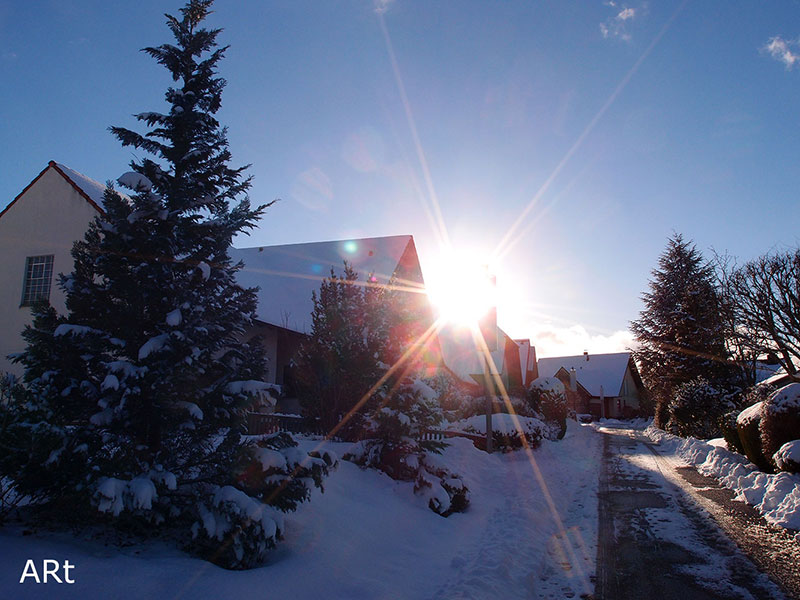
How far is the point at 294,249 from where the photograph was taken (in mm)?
28344

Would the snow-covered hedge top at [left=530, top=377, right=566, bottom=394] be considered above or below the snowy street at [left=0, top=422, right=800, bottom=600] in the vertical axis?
above

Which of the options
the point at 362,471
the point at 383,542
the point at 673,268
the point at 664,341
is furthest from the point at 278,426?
the point at 673,268

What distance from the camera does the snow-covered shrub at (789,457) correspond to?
10055 millimetres

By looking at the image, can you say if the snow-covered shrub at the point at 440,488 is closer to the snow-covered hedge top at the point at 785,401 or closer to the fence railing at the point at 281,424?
the fence railing at the point at 281,424

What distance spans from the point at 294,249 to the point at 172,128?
72.3ft

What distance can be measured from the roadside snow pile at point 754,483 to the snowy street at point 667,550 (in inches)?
22.2

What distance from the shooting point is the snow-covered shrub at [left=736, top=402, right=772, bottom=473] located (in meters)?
12.5

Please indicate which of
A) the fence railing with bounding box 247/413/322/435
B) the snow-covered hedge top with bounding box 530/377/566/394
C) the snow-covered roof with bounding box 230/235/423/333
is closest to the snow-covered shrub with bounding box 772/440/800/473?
the fence railing with bounding box 247/413/322/435

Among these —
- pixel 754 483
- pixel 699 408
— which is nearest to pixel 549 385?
pixel 699 408

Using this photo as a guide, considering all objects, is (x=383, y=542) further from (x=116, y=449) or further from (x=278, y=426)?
(x=278, y=426)

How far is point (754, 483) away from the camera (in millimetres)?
11133

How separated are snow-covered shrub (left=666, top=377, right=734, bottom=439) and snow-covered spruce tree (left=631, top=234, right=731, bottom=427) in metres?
1.13

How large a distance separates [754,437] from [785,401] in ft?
5.11

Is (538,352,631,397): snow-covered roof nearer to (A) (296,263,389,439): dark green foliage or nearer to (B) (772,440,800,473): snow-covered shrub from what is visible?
(B) (772,440,800,473): snow-covered shrub
